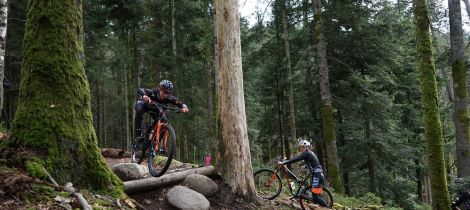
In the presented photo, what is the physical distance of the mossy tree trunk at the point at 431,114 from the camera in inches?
376

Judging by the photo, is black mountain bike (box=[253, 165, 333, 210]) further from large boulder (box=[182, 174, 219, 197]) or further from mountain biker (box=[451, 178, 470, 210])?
mountain biker (box=[451, 178, 470, 210])

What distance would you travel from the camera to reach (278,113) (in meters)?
25.4

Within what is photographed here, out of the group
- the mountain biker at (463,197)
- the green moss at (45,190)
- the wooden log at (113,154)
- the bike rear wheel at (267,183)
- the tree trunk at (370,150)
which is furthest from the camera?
the tree trunk at (370,150)

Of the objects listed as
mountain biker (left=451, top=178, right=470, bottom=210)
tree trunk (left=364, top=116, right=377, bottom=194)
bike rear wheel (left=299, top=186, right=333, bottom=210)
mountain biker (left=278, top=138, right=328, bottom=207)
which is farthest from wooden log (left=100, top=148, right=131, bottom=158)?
tree trunk (left=364, top=116, right=377, bottom=194)

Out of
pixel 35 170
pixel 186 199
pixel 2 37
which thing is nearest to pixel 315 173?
pixel 186 199

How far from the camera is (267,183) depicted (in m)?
10.5

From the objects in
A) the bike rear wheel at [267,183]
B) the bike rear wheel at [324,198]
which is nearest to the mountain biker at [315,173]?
the bike rear wheel at [324,198]

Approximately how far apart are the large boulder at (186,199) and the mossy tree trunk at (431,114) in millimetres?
6233

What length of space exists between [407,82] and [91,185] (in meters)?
20.9

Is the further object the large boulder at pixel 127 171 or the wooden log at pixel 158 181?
the large boulder at pixel 127 171

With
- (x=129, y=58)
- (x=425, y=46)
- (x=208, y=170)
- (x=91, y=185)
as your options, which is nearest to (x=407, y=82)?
(x=425, y=46)

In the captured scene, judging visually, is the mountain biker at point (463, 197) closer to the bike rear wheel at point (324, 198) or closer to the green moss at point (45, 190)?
the bike rear wheel at point (324, 198)

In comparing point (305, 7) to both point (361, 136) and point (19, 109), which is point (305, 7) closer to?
point (361, 136)

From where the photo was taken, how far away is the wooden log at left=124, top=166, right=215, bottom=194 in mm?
6449
